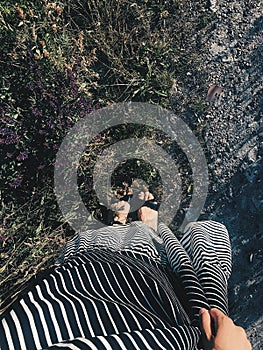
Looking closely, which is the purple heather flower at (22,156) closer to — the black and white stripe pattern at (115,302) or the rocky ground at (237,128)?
the black and white stripe pattern at (115,302)

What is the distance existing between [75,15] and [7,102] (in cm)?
78

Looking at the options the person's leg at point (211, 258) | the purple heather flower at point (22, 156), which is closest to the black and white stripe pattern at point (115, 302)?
the person's leg at point (211, 258)

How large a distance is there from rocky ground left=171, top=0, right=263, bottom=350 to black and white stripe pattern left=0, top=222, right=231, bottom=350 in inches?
41.2

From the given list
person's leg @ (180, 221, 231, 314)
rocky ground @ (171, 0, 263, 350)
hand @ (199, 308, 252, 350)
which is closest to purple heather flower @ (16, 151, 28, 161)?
person's leg @ (180, 221, 231, 314)

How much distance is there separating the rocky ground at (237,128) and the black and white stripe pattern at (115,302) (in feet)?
3.43

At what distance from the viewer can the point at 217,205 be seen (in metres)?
2.85

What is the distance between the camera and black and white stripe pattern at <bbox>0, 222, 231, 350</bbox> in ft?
3.13

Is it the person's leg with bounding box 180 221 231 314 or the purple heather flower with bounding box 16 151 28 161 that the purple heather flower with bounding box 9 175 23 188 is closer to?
the purple heather flower with bounding box 16 151 28 161

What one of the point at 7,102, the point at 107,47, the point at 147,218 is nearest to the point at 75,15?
the point at 107,47

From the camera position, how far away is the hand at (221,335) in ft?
3.59

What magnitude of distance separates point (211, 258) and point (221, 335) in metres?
0.61

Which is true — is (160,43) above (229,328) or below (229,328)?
above

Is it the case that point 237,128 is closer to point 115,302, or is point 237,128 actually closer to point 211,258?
point 211,258

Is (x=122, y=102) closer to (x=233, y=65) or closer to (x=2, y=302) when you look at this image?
(x=233, y=65)
